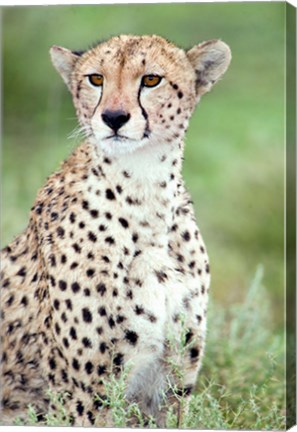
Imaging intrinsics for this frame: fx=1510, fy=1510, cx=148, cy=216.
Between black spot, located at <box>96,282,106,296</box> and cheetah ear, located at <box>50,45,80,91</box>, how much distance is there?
85 centimetres

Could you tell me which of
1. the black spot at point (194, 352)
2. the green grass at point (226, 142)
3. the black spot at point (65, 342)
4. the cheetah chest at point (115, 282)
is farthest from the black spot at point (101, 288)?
the green grass at point (226, 142)

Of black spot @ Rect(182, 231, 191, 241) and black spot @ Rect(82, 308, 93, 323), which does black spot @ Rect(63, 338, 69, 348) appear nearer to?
black spot @ Rect(82, 308, 93, 323)

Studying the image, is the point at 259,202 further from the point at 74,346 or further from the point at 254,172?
the point at 74,346

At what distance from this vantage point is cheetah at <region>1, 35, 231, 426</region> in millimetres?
5949

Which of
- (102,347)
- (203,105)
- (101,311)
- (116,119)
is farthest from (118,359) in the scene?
(203,105)

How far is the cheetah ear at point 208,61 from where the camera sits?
19.8 ft

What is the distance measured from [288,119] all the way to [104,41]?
0.82 meters

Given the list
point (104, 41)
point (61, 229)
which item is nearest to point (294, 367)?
point (61, 229)

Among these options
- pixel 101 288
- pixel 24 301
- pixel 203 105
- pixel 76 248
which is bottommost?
pixel 24 301

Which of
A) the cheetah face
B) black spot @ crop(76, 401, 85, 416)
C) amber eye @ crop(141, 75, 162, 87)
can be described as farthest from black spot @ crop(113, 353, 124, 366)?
amber eye @ crop(141, 75, 162, 87)

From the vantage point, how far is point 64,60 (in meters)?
6.21

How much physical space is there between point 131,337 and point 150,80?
102cm

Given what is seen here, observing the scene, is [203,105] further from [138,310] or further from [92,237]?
[138,310]

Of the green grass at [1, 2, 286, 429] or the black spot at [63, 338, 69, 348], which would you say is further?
the green grass at [1, 2, 286, 429]
